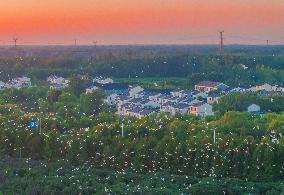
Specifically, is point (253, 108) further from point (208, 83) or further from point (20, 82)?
point (20, 82)

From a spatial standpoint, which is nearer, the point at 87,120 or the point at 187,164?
the point at 187,164

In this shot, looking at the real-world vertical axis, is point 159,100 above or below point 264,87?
below

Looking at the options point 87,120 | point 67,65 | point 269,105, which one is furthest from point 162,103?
point 67,65

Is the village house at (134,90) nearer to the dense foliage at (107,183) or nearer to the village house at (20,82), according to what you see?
the village house at (20,82)

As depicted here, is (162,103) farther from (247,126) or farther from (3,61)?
(3,61)

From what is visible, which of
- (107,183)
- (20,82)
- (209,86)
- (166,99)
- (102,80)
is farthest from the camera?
(102,80)

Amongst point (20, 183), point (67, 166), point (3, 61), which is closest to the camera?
point (20, 183)

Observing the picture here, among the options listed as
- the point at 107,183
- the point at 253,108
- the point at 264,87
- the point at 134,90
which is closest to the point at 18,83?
the point at 134,90

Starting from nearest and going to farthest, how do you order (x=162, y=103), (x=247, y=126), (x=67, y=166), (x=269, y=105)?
(x=67, y=166)
(x=247, y=126)
(x=269, y=105)
(x=162, y=103)
